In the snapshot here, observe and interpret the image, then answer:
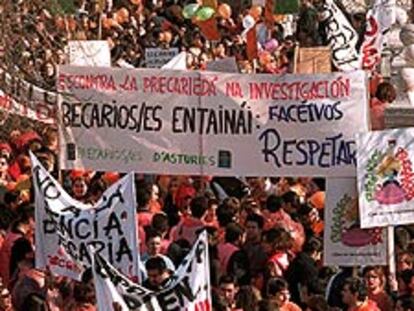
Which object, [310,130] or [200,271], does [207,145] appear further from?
[200,271]

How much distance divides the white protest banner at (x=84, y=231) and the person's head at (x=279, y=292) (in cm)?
98

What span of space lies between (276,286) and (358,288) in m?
0.54

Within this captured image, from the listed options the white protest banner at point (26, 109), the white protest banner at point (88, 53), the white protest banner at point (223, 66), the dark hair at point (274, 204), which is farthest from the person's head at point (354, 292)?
the white protest banner at point (223, 66)

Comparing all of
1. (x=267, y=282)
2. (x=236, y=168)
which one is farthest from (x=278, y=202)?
(x=267, y=282)

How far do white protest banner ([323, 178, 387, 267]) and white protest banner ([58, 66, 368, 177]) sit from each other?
Result: 339mm

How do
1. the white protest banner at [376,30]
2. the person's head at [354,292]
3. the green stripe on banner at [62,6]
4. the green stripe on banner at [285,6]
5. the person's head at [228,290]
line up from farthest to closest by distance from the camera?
the green stripe on banner at [285,6] < the white protest banner at [376,30] < the green stripe on banner at [62,6] < the person's head at [354,292] < the person's head at [228,290]

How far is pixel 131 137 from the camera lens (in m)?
13.8

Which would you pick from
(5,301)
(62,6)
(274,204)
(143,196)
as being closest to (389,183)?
(274,204)

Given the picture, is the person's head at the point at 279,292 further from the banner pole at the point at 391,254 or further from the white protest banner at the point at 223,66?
the white protest banner at the point at 223,66

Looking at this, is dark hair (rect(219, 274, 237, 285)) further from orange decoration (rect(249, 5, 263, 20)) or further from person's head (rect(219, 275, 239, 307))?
orange decoration (rect(249, 5, 263, 20))

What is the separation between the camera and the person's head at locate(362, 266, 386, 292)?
474 inches

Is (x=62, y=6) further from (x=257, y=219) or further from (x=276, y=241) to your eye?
(x=276, y=241)

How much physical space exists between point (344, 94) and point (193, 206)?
4.64 feet

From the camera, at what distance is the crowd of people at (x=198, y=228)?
11.6 meters
